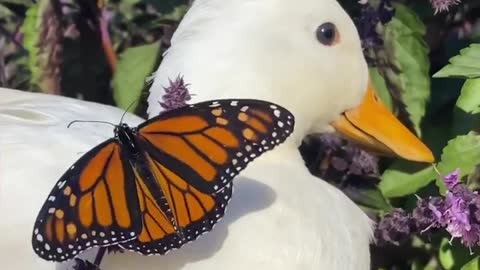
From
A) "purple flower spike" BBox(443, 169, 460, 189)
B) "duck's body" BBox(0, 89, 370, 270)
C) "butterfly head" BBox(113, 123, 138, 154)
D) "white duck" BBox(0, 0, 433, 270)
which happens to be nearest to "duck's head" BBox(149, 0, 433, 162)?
"white duck" BBox(0, 0, 433, 270)

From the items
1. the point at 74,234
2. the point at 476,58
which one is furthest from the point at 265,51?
the point at 74,234

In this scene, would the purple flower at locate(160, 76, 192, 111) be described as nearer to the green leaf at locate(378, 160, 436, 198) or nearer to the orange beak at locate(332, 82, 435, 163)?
the orange beak at locate(332, 82, 435, 163)

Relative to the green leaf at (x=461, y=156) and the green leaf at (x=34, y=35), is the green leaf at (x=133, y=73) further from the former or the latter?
the green leaf at (x=461, y=156)

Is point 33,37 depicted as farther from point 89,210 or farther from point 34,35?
point 89,210

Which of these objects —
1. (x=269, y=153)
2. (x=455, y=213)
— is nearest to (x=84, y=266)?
(x=269, y=153)

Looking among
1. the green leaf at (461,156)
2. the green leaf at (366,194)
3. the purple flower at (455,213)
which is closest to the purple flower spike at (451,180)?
the purple flower at (455,213)

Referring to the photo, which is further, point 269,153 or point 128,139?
point 269,153
